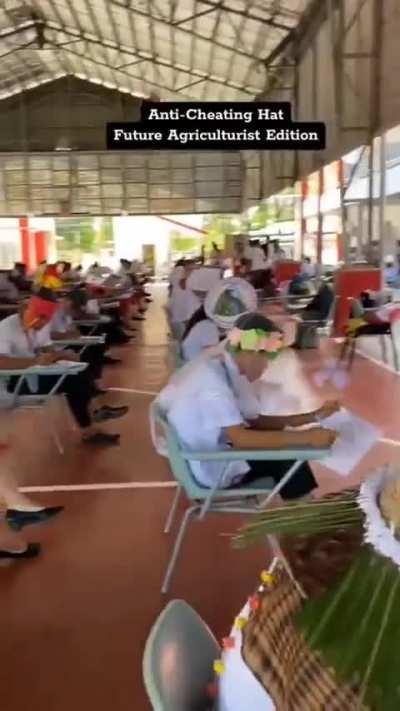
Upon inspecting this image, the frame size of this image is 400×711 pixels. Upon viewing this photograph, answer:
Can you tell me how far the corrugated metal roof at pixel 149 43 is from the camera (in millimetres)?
15445

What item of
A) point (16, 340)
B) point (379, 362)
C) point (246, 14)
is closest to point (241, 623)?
point (16, 340)

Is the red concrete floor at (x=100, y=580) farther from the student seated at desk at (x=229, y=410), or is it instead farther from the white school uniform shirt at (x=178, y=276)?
the white school uniform shirt at (x=178, y=276)

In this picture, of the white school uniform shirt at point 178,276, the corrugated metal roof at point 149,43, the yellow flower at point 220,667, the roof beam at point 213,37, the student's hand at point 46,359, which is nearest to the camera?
the yellow flower at point 220,667

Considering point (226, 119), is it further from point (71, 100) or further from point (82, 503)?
point (71, 100)

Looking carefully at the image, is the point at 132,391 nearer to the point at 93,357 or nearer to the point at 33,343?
the point at 93,357

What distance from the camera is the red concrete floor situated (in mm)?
2580

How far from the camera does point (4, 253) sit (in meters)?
27.5

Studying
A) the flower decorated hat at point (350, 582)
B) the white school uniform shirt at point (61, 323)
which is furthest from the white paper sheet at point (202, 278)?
the flower decorated hat at point (350, 582)

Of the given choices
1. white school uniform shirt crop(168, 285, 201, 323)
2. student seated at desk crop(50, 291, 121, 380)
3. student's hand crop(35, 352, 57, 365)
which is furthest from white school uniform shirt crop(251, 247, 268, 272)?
student's hand crop(35, 352, 57, 365)

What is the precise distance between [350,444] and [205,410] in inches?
19.7

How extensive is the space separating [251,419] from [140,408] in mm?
3457

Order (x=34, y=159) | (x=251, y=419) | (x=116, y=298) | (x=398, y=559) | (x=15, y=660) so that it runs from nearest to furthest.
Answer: (x=398, y=559), (x=15, y=660), (x=251, y=419), (x=116, y=298), (x=34, y=159)

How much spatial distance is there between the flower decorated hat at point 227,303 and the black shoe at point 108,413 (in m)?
1.34

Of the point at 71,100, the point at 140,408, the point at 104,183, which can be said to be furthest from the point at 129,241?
the point at 140,408
